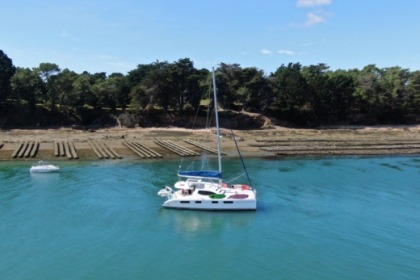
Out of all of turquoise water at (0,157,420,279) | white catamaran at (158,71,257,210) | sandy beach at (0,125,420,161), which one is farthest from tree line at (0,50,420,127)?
white catamaran at (158,71,257,210)

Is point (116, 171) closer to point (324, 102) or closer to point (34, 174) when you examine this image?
point (34, 174)

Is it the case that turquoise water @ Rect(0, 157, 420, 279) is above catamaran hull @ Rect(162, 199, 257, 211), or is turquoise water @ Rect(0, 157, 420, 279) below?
below

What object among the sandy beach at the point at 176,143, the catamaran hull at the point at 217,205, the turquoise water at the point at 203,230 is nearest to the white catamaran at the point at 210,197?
the catamaran hull at the point at 217,205

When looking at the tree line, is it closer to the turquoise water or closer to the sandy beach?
the sandy beach

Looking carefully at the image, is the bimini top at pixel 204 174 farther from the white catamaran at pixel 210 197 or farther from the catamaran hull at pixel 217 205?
the catamaran hull at pixel 217 205

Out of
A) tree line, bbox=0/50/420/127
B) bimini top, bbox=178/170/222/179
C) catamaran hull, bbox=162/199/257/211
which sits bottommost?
catamaran hull, bbox=162/199/257/211

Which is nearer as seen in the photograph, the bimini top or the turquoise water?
the turquoise water

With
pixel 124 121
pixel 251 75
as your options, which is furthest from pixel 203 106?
pixel 124 121
